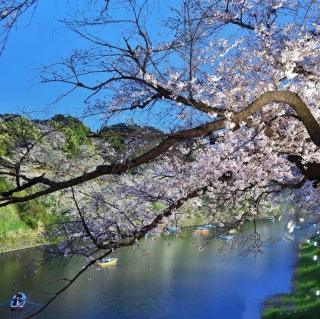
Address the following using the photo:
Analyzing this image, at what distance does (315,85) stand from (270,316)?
1108 centimetres

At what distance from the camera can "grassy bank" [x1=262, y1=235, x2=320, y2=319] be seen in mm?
12711

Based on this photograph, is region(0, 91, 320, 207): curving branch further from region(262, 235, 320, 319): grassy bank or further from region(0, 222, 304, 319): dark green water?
region(262, 235, 320, 319): grassy bank

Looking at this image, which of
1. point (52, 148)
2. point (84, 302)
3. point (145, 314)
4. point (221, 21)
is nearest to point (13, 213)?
point (84, 302)

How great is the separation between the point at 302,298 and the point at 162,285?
5.19 meters

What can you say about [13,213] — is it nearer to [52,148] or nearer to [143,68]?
[52,148]

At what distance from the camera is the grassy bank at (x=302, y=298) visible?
1271cm

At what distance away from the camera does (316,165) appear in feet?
13.3

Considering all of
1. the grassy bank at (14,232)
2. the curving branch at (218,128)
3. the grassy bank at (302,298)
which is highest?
the grassy bank at (14,232)

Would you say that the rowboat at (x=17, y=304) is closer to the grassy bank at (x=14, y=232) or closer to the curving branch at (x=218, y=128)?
the grassy bank at (x=14, y=232)

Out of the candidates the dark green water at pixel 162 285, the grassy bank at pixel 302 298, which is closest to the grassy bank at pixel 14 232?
the dark green water at pixel 162 285

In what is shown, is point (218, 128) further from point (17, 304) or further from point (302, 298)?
point (302, 298)

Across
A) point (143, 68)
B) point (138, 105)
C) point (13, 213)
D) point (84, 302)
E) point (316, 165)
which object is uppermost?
point (13, 213)

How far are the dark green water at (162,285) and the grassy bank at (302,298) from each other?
1.74 ft

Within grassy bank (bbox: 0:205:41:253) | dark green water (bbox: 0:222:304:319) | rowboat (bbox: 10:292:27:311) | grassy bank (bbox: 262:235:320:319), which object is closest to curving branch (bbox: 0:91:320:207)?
dark green water (bbox: 0:222:304:319)
